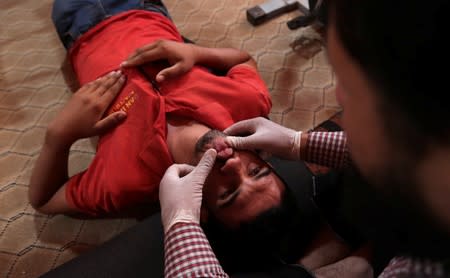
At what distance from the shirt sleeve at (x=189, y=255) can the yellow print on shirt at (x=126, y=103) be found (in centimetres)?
46

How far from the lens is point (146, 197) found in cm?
113

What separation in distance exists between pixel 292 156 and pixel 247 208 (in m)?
0.23

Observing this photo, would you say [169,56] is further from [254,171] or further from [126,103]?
[254,171]

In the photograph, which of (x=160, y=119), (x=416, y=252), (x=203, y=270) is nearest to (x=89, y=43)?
(x=160, y=119)

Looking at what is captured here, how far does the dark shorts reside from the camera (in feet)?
4.61

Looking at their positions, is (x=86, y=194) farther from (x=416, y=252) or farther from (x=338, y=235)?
(x=416, y=252)

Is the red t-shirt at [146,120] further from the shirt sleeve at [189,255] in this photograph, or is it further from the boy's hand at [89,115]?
the shirt sleeve at [189,255]

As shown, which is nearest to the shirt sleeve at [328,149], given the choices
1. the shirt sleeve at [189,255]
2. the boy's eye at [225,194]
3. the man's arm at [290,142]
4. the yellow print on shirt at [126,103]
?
the man's arm at [290,142]

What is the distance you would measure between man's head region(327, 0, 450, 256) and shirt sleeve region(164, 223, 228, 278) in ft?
1.49

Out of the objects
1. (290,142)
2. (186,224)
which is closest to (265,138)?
(290,142)

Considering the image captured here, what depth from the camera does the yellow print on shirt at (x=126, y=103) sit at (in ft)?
3.77

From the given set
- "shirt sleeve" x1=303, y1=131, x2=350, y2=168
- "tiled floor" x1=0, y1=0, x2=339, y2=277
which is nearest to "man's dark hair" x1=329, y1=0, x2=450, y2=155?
"shirt sleeve" x1=303, y1=131, x2=350, y2=168

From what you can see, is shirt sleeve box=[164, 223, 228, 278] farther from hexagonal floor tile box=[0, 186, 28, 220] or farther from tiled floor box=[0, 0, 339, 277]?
hexagonal floor tile box=[0, 186, 28, 220]

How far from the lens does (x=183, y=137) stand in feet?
3.57
